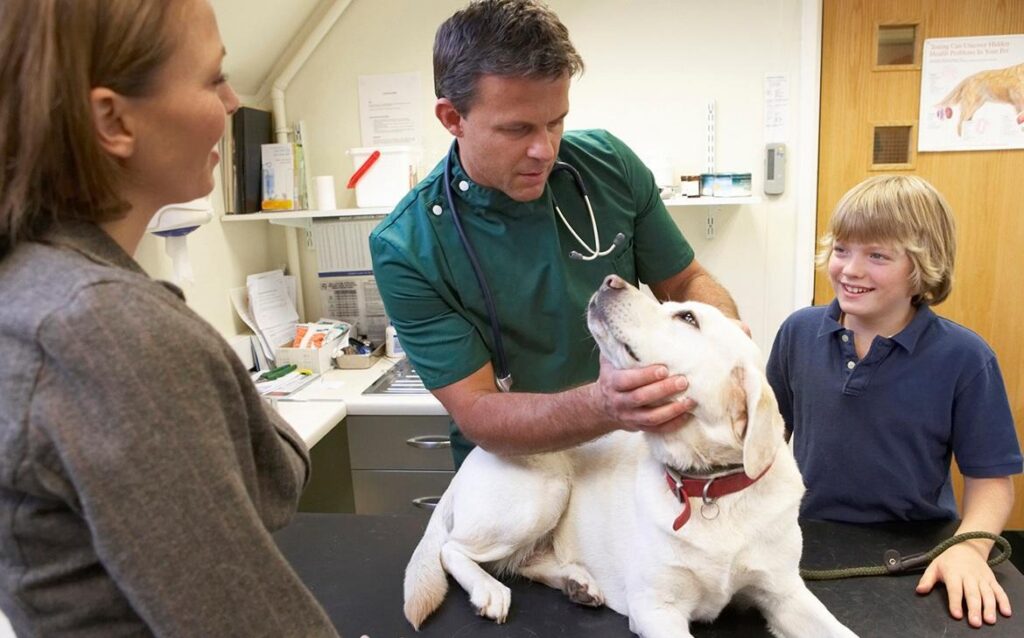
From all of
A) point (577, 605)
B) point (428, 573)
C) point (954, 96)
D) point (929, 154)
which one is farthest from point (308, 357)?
point (954, 96)

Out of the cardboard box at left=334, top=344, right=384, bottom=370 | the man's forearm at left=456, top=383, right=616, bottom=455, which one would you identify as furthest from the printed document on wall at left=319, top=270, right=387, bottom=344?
the man's forearm at left=456, top=383, right=616, bottom=455

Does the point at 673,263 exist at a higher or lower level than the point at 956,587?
higher

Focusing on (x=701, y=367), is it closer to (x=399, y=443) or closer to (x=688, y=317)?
(x=688, y=317)

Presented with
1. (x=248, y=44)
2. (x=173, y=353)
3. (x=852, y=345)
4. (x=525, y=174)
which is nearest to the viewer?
(x=173, y=353)

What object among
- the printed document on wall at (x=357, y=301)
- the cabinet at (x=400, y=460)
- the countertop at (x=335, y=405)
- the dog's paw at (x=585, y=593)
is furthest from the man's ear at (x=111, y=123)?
the printed document on wall at (x=357, y=301)

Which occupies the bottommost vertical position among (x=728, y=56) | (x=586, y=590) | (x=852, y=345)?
(x=586, y=590)

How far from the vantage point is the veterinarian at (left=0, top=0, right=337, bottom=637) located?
1.53 ft

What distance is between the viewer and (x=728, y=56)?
2.49 meters

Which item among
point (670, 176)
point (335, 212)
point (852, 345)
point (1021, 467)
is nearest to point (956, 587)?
point (1021, 467)

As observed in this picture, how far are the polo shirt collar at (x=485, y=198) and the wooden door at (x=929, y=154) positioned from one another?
1686 mm

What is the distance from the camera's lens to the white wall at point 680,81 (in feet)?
8.13

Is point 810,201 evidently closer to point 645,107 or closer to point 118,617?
point 645,107

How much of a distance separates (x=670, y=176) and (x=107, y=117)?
221cm

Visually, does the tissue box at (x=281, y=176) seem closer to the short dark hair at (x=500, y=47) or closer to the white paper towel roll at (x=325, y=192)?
the white paper towel roll at (x=325, y=192)
